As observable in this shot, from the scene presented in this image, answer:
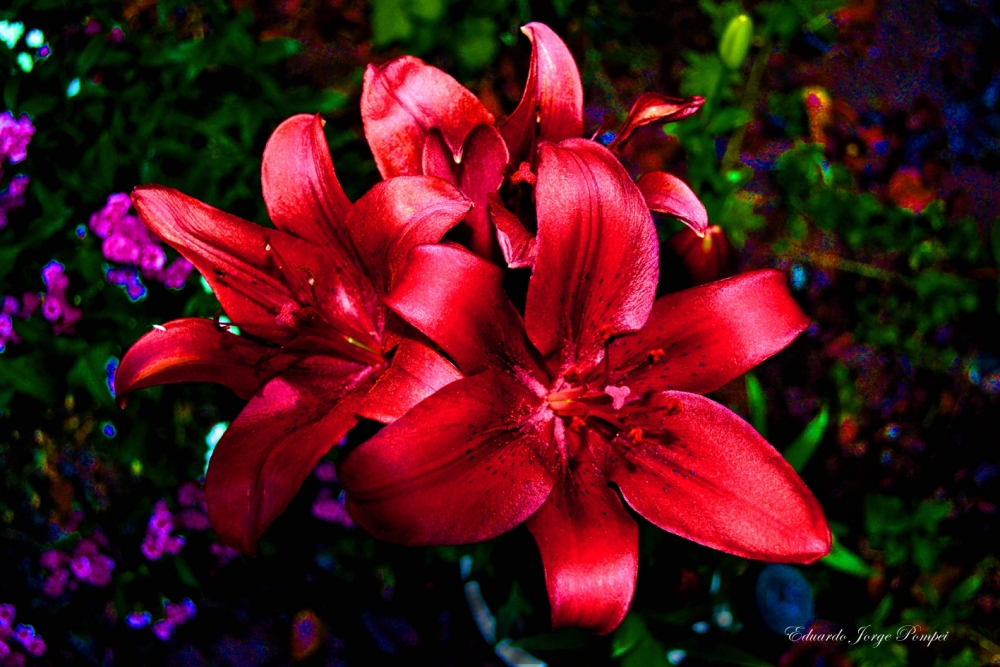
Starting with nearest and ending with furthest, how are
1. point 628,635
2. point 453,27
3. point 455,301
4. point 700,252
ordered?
1. point 455,301
2. point 700,252
3. point 628,635
4. point 453,27

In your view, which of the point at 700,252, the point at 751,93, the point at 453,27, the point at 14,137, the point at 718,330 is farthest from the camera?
the point at 751,93

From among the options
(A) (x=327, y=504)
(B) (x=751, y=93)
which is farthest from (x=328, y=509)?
(B) (x=751, y=93)

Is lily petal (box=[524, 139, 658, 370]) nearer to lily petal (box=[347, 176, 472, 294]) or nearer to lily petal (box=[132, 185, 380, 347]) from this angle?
lily petal (box=[347, 176, 472, 294])

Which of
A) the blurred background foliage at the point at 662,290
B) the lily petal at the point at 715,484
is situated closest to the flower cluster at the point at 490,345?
the lily petal at the point at 715,484

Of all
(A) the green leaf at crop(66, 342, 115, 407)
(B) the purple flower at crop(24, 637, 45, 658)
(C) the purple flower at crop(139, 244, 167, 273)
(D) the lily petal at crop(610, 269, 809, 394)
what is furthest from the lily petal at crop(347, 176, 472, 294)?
(B) the purple flower at crop(24, 637, 45, 658)

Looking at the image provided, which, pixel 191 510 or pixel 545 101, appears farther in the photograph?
pixel 191 510

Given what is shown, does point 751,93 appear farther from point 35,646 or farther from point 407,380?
point 35,646

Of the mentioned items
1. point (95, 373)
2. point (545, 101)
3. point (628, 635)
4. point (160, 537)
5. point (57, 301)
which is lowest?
point (628, 635)
